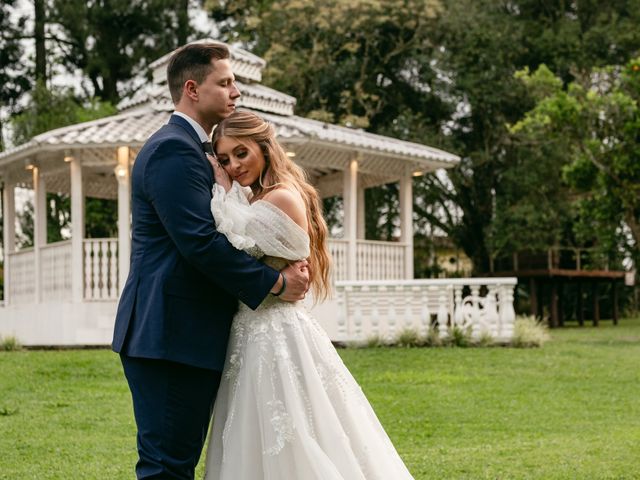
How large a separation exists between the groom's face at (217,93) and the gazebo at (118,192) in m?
11.6

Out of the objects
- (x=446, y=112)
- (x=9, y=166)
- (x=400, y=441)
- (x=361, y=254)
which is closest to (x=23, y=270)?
(x=9, y=166)

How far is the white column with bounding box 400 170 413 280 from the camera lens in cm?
1875

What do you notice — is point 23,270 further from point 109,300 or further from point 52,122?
point 52,122

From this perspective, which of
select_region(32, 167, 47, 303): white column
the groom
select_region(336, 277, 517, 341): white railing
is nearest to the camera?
the groom

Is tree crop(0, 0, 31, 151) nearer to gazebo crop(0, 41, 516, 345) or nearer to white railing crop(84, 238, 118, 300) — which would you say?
gazebo crop(0, 41, 516, 345)

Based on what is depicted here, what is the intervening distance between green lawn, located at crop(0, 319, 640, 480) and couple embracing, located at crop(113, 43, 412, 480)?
255cm

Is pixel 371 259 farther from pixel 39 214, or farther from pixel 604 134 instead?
pixel 39 214

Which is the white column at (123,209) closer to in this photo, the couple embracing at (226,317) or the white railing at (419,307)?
the white railing at (419,307)

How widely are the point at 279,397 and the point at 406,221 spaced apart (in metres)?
14.8

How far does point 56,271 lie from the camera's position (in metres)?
17.3

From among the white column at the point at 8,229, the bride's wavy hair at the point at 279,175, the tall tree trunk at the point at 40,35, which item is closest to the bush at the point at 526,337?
the white column at the point at 8,229

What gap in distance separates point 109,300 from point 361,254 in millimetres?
4518

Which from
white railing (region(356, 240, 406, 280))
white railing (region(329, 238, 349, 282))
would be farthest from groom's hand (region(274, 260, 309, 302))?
white railing (region(356, 240, 406, 280))

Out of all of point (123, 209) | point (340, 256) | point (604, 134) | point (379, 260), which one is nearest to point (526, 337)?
point (340, 256)
